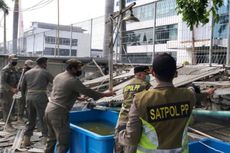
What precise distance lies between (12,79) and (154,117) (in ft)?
24.2

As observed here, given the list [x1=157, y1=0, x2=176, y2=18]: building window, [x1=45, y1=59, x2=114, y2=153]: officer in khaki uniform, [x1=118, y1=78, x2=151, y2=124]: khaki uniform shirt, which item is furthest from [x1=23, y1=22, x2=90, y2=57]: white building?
[x1=118, y1=78, x2=151, y2=124]: khaki uniform shirt

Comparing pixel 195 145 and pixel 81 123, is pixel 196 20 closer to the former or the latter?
pixel 195 145

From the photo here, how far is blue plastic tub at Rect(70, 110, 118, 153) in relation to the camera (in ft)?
13.5

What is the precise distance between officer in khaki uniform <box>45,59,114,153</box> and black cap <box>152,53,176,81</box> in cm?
247

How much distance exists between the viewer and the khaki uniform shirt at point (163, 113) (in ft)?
8.87

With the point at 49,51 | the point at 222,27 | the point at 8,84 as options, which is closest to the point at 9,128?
the point at 8,84

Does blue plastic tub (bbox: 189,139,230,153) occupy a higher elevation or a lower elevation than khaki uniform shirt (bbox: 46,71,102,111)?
lower

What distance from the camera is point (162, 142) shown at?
109 inches

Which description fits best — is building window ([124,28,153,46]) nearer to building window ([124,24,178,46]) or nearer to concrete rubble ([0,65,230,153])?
building window ([124,24,178,46])

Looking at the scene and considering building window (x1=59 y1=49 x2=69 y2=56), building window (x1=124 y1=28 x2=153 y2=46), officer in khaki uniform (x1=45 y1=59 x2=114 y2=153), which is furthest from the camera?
building window (x1=59 y1=49 x2=69 y2=56)

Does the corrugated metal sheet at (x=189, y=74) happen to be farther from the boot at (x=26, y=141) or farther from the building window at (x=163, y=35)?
the boot at (x=26, y=141)

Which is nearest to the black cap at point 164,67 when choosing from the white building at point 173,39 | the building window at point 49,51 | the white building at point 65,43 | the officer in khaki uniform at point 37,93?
the officer in khaki uniform at point 37,93

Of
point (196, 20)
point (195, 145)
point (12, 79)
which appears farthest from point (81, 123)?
point (12, 79)

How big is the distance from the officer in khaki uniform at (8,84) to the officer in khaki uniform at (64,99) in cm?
409
